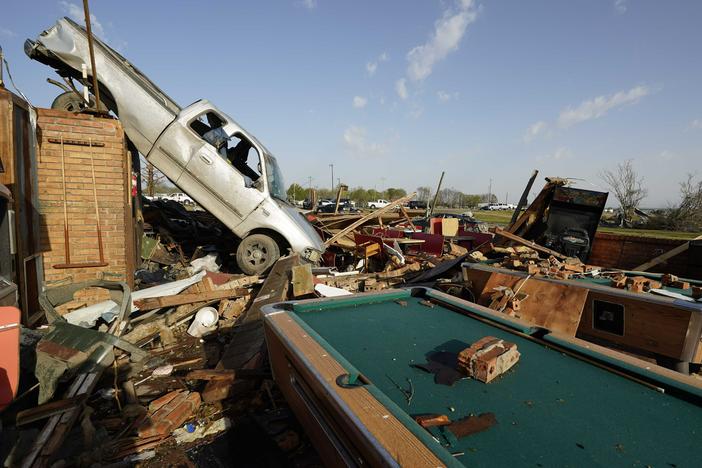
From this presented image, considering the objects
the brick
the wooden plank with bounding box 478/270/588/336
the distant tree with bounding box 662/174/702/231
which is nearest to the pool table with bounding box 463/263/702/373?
the wooden plank with bounding box 478/270/588/336

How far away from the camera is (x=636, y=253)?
6.15m

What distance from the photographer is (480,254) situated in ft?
19.2

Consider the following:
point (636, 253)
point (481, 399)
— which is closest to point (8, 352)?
point (481, 399)

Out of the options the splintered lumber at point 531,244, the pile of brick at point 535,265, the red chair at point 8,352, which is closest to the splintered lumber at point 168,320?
Result: the red chair at point 8,352

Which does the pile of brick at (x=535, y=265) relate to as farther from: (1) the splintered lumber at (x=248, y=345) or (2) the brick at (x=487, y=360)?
(1) the splintered lumber at (x=248, y=345)

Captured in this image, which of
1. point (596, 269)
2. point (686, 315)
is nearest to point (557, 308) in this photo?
point (686, 315)

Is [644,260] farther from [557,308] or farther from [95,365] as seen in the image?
[95,365]

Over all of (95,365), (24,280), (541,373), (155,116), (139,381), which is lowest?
(139,381)

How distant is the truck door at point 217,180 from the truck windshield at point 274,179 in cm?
27

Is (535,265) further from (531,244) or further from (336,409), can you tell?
(336,409)

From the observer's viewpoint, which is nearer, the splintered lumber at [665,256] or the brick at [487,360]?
the brick at [487,360]

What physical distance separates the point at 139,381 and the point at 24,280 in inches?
76.6

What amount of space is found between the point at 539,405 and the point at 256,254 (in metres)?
5.44

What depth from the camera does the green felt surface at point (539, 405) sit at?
1.17 meters
